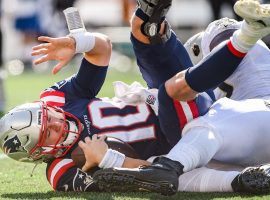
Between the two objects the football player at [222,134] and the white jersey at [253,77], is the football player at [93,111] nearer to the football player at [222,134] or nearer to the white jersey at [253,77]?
the football player at [222,134]

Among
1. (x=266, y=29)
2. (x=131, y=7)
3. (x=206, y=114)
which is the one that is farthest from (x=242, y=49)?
(x=131, y=7)

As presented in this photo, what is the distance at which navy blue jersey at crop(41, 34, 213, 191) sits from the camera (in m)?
3.50

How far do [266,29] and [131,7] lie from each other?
923cm

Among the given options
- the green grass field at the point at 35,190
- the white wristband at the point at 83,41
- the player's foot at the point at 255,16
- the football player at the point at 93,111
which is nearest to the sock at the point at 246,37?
the player's foot at the point at 255,16

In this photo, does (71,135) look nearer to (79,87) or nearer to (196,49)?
(79,87)

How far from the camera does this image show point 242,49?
319 cm

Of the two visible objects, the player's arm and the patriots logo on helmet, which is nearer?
the player's arm

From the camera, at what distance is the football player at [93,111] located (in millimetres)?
3477

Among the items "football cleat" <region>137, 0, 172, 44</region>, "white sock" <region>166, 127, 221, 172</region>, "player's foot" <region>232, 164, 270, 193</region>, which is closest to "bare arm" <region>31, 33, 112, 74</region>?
"football cleat" <region>137, 0, 172, 44</region>

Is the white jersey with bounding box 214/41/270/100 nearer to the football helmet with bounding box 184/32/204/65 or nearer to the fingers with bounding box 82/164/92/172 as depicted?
the football helmet with bounding box 184/32/204/65

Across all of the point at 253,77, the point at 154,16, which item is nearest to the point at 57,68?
the point at 154,16

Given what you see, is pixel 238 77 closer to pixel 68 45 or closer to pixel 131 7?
pixel 68 45

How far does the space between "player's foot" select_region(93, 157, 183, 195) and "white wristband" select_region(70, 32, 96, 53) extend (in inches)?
29.9

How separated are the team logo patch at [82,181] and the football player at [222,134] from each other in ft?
1.18
